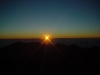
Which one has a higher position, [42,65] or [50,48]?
[50,48]

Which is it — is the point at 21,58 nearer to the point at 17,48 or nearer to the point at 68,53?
the point at 17,48

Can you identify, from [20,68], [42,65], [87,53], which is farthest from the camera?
[87,53]

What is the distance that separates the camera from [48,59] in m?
27.5

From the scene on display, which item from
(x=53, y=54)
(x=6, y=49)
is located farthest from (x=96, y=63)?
(x=6, y=49)

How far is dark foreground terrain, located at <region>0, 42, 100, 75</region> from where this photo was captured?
892 inches

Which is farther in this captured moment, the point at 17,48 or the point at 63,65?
the point at 17,48

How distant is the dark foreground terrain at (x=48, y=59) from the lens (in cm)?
2266

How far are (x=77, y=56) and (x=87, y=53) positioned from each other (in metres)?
1.87

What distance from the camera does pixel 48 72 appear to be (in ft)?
71.3

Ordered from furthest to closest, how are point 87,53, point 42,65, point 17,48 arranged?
point 17,48, point 87,53, point 42,65

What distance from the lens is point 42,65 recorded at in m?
25.5

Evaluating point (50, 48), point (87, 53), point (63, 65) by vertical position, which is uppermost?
point (50, 48)

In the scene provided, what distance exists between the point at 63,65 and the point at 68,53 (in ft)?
13.7

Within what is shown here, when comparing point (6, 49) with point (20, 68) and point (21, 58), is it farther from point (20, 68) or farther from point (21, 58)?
Result: point (20, 68)
